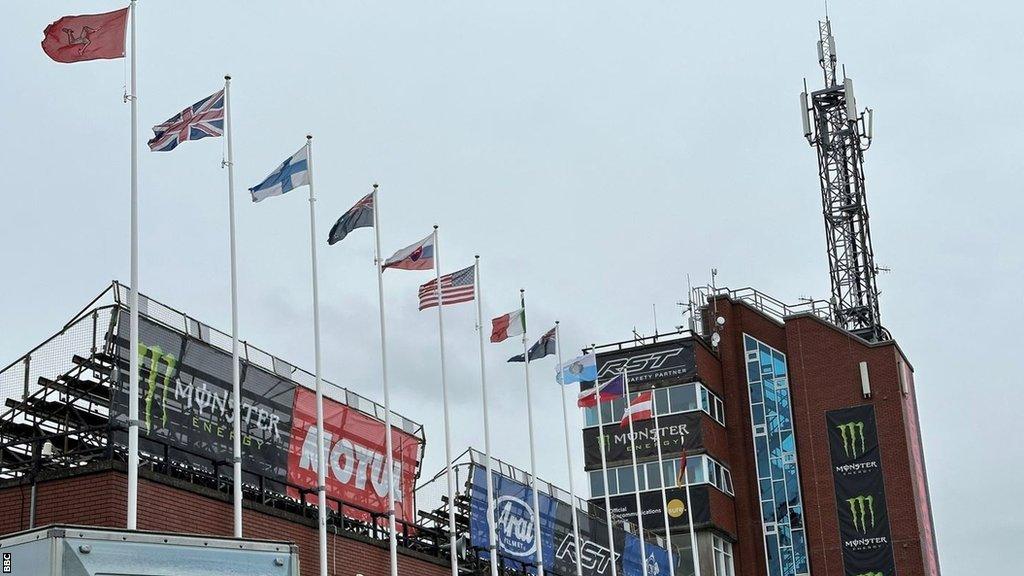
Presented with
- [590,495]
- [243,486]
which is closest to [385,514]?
[243,486]

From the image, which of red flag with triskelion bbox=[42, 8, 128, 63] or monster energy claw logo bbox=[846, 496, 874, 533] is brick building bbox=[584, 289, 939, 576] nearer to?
monster energy claw logo bbox=[846, 496, 874, 533]

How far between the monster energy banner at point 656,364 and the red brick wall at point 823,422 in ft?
17.6

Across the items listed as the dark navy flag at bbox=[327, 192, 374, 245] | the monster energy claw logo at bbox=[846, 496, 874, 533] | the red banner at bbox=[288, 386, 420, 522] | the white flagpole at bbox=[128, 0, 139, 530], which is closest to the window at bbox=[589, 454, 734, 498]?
the monster energy claw logo at bbox=[846, 496, 874, 533]

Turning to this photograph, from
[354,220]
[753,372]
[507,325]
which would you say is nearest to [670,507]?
[753,372]

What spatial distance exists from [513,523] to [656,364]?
25484 millimetres

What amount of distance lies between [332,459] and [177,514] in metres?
7.43

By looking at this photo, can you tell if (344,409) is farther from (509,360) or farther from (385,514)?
(509,360)

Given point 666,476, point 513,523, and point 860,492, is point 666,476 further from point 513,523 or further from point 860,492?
point 513,523

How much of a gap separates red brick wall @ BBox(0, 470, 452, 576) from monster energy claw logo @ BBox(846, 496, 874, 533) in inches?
1468

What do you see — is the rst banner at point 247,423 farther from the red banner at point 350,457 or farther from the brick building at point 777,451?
the brick building at point 777,451

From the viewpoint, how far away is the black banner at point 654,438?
62.0m

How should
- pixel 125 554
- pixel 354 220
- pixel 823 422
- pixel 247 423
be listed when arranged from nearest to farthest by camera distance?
pixel 125 554
pixel 247 423
pixel 354 220
pixel 823 422

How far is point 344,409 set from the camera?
33.5 meters

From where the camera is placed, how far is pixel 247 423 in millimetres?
29672
